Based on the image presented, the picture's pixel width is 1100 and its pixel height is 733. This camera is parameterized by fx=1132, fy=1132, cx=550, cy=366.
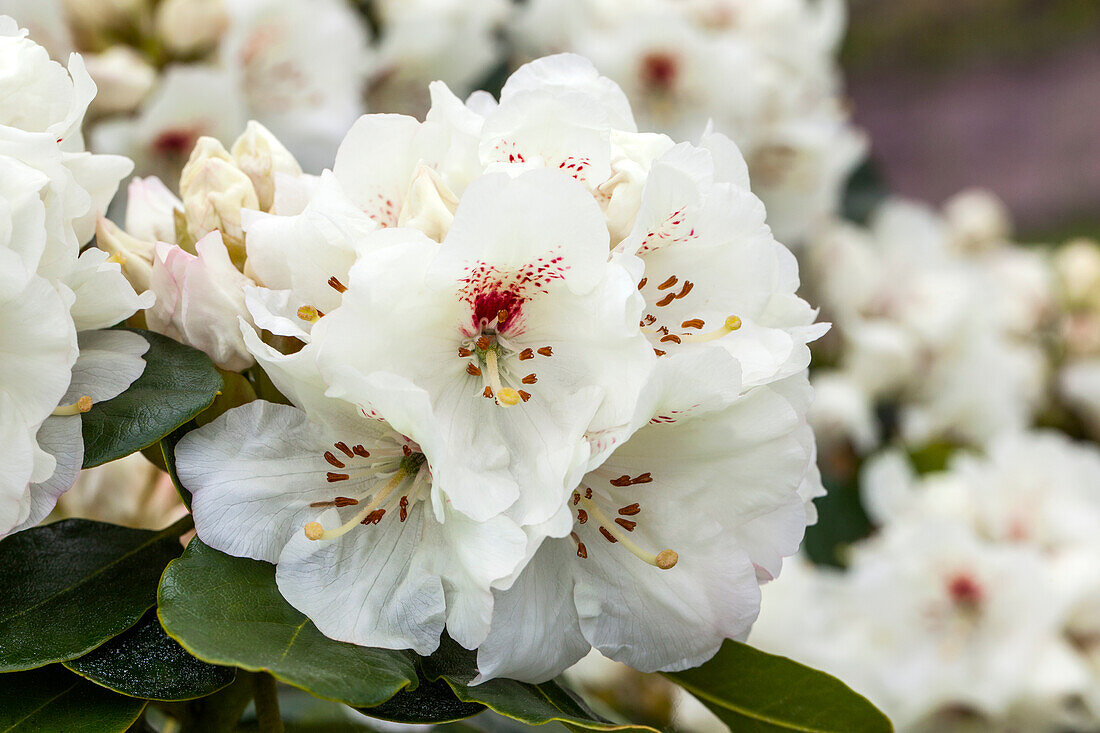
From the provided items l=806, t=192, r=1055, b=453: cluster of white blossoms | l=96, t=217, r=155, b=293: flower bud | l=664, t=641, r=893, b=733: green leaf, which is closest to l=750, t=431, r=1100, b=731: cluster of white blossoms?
l=806, t=192, r=1055, b=453: cluster of white blossoms

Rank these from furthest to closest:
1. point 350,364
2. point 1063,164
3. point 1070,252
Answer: point 1063,164
point 1070,252
point 350,364

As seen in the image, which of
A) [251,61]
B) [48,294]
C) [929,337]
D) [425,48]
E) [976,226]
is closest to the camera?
[48,294]

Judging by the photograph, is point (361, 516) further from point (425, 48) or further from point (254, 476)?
point (425, 48)

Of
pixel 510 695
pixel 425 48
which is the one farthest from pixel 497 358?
pixel 425 48

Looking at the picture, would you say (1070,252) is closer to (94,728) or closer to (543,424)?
→ (543,424)

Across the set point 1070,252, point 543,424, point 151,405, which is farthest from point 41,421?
point 1070,252

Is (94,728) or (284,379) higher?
(284,379)
